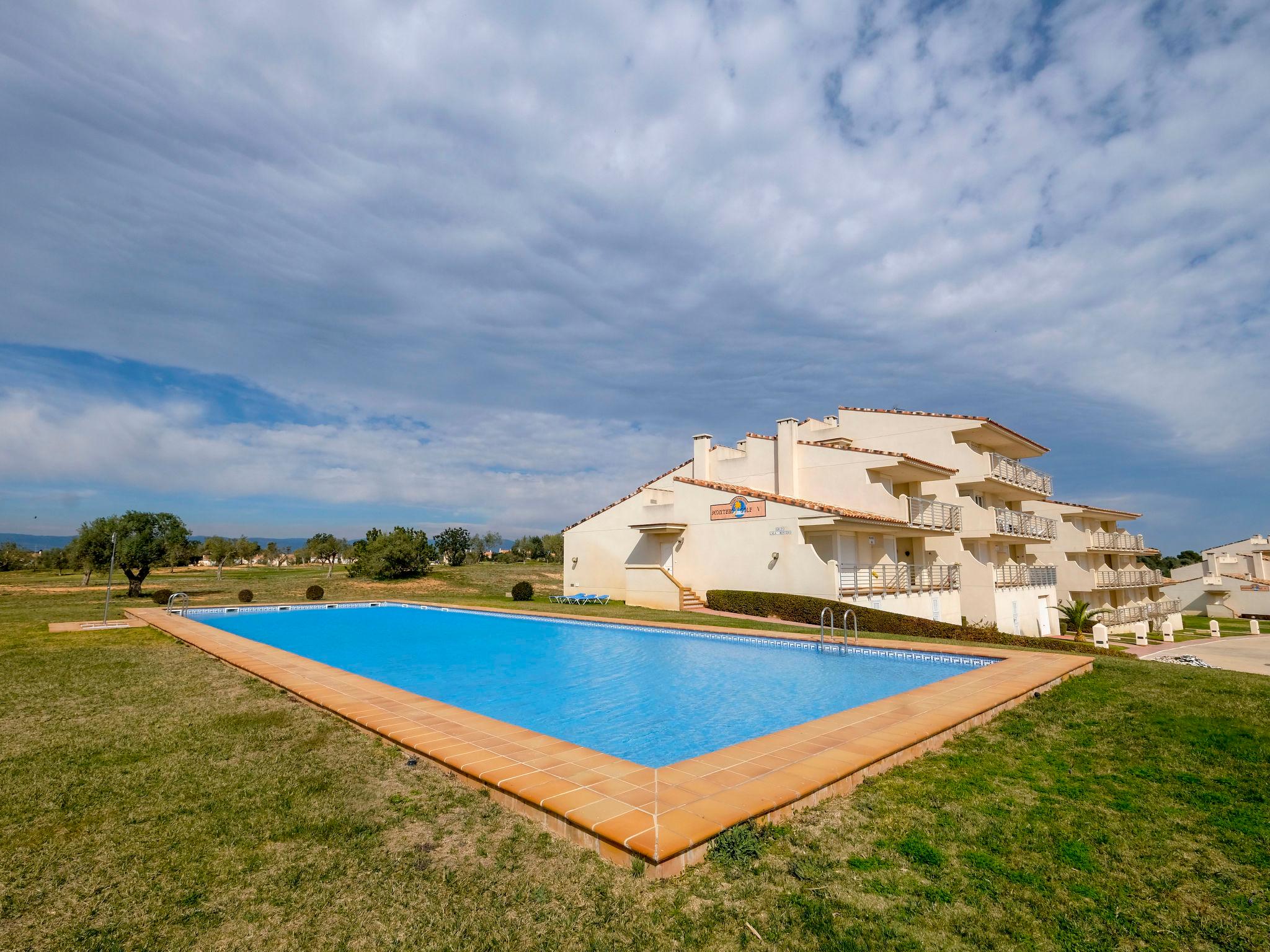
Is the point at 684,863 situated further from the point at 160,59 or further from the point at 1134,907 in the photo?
the point at 160,59

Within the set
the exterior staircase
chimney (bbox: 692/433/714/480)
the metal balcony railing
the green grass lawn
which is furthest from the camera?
chimney (bbox: 692/433/714/480)

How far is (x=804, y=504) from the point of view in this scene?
20891 millimetres

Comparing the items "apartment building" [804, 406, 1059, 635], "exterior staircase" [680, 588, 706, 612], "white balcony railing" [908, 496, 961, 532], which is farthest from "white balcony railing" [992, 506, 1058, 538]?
"exterior staircase" [680, 588, 706, 612]

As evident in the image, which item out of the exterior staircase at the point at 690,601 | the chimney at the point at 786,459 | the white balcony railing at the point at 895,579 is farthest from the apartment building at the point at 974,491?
the exterior staircase at the point at 690,601

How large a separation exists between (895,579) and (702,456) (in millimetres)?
9978

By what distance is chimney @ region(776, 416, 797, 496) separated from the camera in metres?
24.7

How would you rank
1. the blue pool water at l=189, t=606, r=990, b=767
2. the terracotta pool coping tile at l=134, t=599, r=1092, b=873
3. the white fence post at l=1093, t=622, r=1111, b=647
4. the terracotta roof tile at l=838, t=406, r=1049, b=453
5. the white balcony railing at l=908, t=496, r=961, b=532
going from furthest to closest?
the terracotta roof tile at l=838, t=406, r=1049, b=453
the white balcony railing at l=908, t=496, r=961, b=532
the white fence post at l=1093, t=622, r=1111, b=647
the blue pool water at l=189, t=606, r=990, b=767
the terracotta pool coping tile at l=134, t=599, r=1092, b=873

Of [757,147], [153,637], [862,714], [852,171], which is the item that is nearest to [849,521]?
[852,171]

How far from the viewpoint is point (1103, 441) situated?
41.7m

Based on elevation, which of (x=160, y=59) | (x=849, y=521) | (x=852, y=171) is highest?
(x=852, y=171)

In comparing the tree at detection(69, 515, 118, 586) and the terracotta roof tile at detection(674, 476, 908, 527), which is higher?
the terracotta roof tile at detection(674, 476, 908, 527)

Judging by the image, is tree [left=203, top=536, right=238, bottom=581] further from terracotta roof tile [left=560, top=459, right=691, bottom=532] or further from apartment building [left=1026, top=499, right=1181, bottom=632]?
apartment building [left=1026, top=499, right=1181, bottom=632]

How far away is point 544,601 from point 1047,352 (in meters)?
24.3

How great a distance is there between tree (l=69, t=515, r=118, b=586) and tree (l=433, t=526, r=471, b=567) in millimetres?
44788
